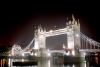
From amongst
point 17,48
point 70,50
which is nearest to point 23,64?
point 70,50

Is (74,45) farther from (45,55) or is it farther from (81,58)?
(45,55)

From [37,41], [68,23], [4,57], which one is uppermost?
[68,23]

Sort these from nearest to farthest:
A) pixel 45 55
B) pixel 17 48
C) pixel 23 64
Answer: pixel 23 64, pixel 45 55, pixel 17 48

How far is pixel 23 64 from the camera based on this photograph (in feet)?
76.3

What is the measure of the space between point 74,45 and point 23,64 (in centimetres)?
1186

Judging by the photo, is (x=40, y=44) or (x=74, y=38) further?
(x=40, y=44)

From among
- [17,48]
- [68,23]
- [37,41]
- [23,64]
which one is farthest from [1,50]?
[23,64]

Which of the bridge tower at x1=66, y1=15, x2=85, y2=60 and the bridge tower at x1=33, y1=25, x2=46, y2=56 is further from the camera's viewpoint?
the bridge tower at x1=33, y1=25, x2=46, y2=56

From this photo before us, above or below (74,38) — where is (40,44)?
below

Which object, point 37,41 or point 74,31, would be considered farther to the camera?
point 37,41

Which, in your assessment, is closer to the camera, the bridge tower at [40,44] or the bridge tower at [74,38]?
the bridge tower at [74,38]

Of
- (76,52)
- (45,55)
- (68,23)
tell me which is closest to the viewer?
(76,52)

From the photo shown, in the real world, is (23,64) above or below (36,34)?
below

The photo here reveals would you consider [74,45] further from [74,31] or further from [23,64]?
[23,64]
